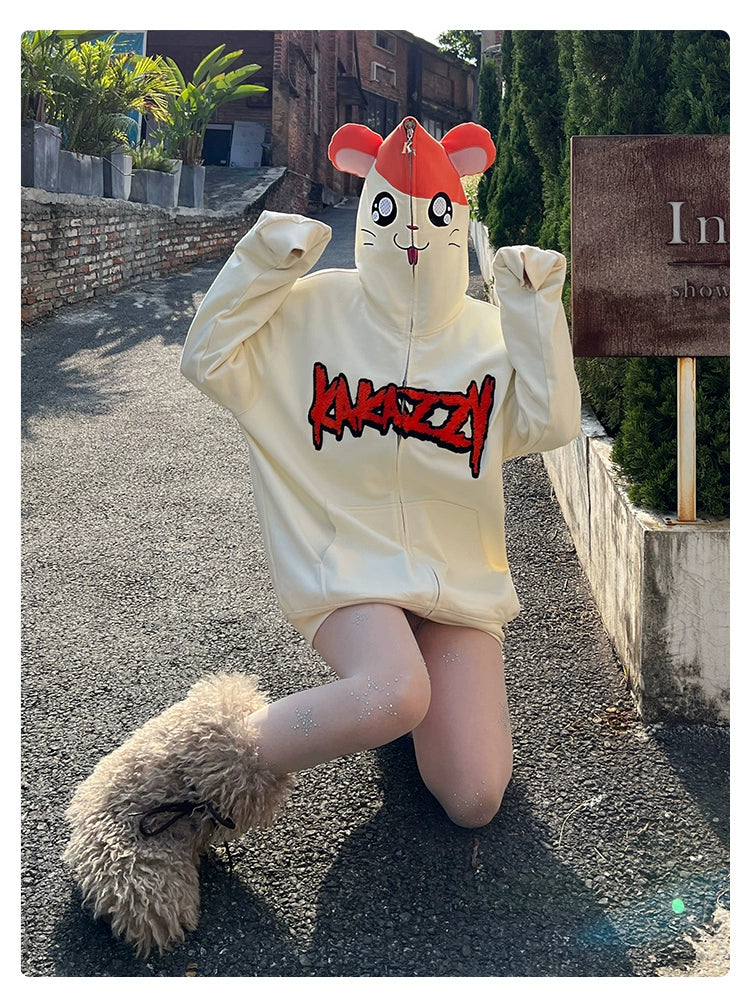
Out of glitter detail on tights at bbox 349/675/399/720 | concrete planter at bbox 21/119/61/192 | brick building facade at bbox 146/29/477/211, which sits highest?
brick building facade at bbox 146/29/477/211

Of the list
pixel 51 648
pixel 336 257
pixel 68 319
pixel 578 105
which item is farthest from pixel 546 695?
pixel 336 257

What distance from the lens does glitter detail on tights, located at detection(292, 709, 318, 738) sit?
2260mm

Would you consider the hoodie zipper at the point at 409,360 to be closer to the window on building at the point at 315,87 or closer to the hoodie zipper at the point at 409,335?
the hoodie zipper at the point at 409,335

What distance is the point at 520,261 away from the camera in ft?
7.70

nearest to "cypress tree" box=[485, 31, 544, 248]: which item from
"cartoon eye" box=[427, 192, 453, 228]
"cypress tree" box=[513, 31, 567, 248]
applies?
"cypress tree" box=[513, 31, 567, 248]

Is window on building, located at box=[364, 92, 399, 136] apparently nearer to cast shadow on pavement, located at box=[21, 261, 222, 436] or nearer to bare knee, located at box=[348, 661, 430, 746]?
cast shadow on pavement, located at box=[21, 261, 222, 436]

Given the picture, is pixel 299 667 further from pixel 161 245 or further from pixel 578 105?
pixel 161 245

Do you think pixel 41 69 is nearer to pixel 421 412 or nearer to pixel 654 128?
pixel 654 128

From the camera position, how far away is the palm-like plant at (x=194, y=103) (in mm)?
12413

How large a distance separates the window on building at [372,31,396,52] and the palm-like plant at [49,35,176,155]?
60.0ft

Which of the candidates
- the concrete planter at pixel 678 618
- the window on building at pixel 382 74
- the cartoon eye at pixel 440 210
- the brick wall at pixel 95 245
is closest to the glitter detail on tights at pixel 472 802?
the concrete planter at pixel 678 618

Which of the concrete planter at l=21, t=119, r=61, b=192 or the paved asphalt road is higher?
the concrete planter at l=21, t=119, r=61, b=192

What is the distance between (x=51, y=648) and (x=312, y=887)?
62.3 inches

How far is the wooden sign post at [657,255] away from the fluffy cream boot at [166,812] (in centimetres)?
152
